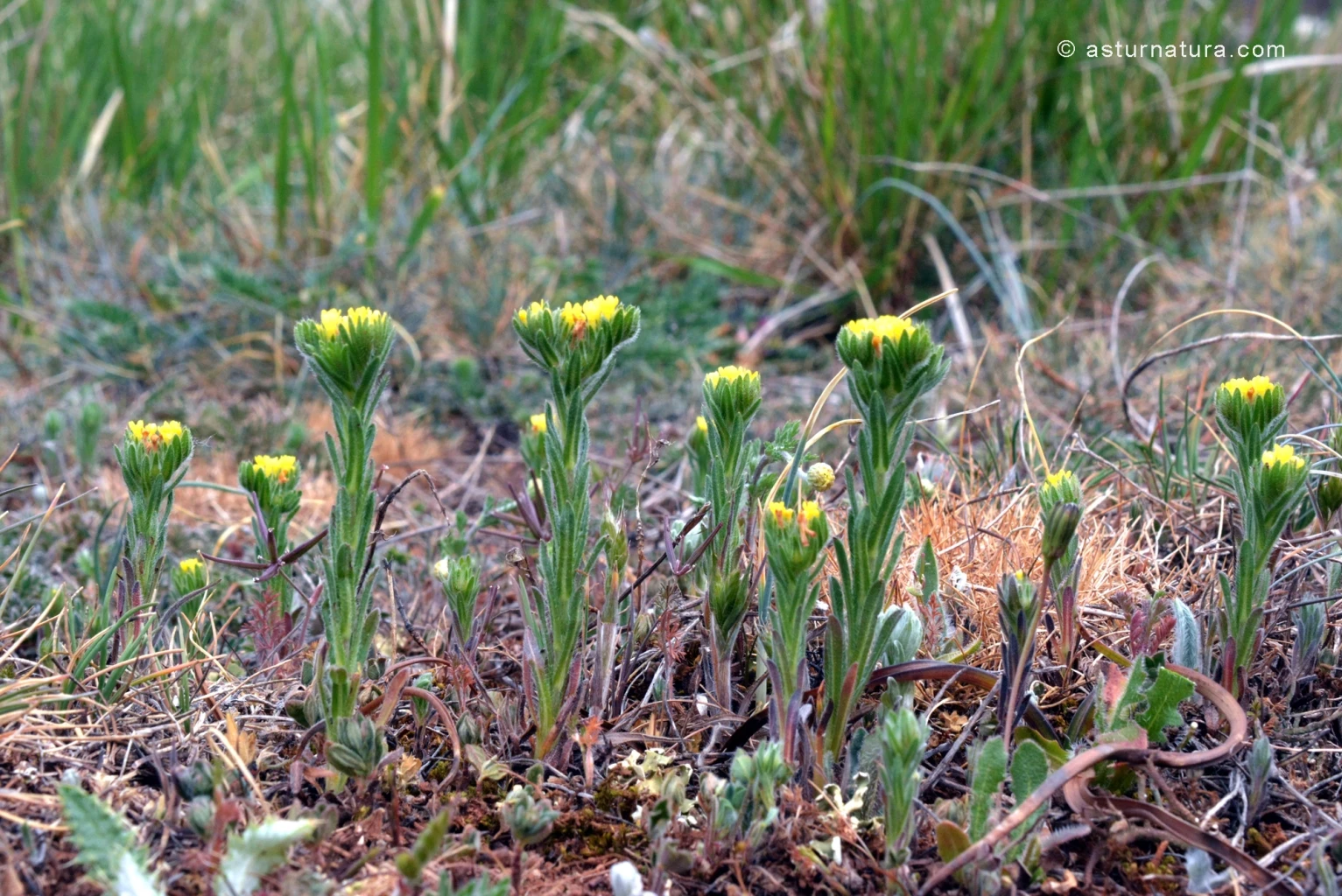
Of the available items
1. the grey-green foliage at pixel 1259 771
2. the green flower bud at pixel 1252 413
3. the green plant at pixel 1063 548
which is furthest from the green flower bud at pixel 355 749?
the green flower bud at pixel 1252 413

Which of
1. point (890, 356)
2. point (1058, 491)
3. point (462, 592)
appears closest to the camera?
point (890, 356)

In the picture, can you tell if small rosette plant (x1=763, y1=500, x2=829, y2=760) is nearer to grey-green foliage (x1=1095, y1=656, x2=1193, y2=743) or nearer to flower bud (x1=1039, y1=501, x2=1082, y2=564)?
flower bud (x1=1039, y1=501, x2=1082, y2=564)

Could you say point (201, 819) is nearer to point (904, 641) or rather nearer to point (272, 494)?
point (272, 494)

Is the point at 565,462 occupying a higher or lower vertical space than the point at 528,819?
higher

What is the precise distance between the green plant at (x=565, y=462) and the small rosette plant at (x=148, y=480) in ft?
1.60

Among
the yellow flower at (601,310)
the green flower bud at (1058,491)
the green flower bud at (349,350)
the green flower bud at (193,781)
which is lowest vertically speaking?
the green flower bud at (193,781)

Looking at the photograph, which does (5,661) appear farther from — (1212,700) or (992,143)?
(992,143)

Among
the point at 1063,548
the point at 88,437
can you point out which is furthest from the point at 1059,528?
the point at 88,437

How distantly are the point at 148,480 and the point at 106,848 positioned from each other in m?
0.51

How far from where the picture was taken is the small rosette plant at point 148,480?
1.42m

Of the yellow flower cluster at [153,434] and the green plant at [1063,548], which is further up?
the yellow flower cluster at [153,434]

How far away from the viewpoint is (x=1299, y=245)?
3662 mm

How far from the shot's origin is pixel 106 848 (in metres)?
1.08

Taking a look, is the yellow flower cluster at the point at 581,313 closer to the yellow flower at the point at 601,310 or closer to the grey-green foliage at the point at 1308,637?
the yellow flower at the point at 601,310
